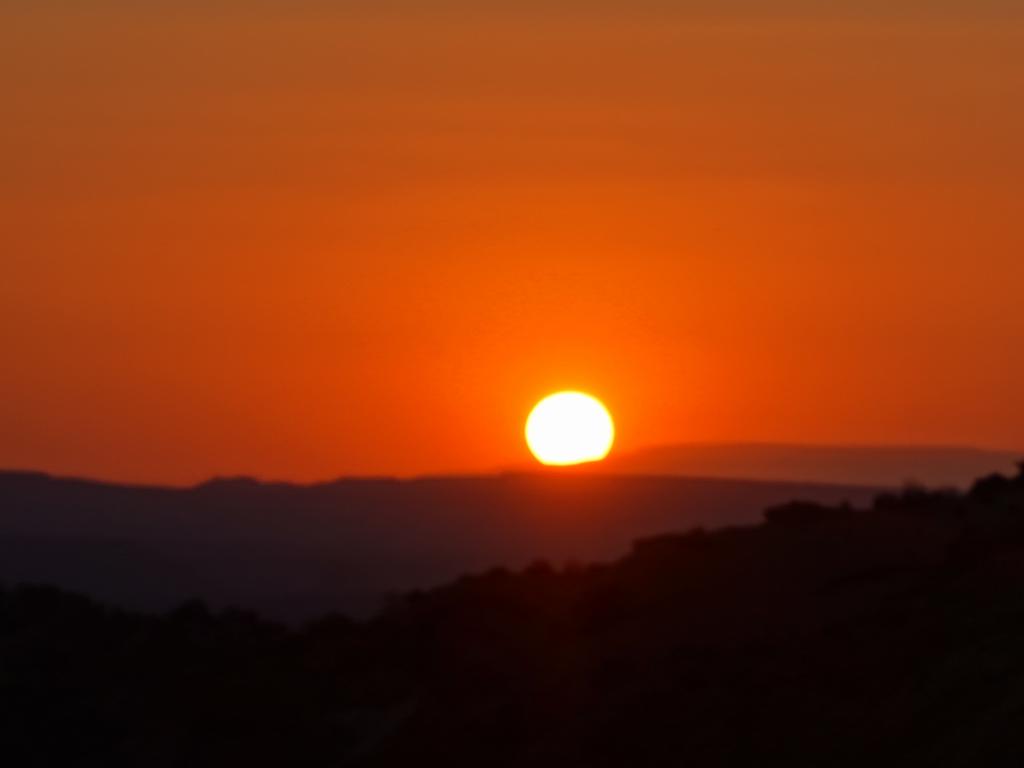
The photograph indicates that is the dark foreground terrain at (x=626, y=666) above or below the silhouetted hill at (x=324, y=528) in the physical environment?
below

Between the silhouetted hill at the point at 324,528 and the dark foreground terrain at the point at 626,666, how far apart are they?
39.2m

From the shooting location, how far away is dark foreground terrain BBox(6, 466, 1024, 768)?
77.3 feet

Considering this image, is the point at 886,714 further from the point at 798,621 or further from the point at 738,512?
the point at 738,512

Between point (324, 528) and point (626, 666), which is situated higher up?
point (324, 528)

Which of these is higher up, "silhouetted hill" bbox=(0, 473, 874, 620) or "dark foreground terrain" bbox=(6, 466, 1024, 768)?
"silhouetted hill" bbox=(0, 473, 874, 620)

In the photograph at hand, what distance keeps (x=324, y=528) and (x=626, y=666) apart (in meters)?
87.8

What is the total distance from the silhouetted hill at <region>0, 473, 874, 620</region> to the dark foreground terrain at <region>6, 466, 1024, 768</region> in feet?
129

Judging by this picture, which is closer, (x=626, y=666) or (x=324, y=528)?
(x=626, y=666)

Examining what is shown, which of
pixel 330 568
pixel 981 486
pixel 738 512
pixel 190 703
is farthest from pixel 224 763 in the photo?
pixel 738 512

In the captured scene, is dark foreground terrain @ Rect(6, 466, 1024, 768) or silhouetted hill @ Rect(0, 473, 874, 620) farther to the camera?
silhouetted hill @ Rect(0, 473, 874, 620)

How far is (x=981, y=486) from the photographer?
3403 centimetres

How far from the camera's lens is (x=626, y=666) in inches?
1050

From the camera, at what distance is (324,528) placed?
114m

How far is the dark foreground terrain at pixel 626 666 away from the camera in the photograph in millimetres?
23562
